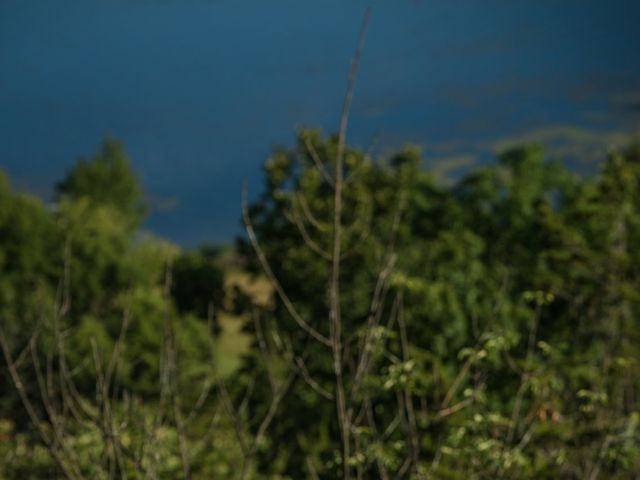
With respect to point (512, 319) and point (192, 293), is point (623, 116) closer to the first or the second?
point (192, 293)

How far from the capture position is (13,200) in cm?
4522

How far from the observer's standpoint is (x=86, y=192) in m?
70.7

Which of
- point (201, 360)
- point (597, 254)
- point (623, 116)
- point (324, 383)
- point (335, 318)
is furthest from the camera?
point (623, 116)

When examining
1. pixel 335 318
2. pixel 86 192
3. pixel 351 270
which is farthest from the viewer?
pixel 86 192

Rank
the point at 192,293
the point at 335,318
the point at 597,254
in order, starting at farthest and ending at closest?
the point at 192,293 → the point at 597,254 → the point at 335,318

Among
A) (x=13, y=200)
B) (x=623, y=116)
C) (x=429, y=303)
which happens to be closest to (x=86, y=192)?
(x=13, y=200)

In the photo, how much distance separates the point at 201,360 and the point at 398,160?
1489cm

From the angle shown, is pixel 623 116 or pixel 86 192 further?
pixel 623 116

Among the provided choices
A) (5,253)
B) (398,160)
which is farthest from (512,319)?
(5,253)

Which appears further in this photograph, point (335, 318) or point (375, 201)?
point (375, 201)

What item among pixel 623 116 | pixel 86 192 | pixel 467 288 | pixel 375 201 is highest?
pixel 623 116

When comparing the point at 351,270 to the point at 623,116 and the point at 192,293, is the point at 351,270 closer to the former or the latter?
the point at 192,293

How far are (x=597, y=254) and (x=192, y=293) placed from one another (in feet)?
60.9

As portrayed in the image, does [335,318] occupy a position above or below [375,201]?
below
